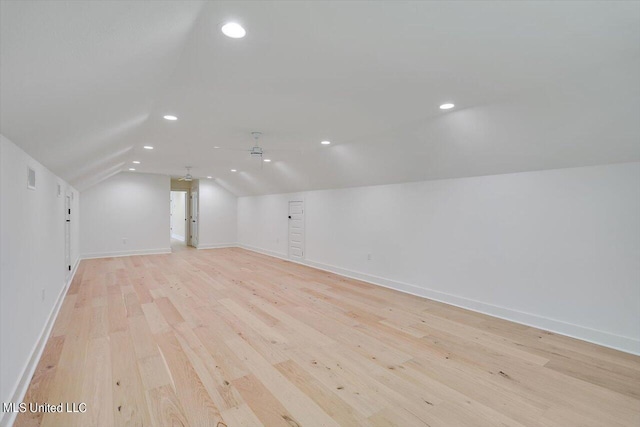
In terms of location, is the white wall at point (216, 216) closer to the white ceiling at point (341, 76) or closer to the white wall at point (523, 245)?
the white wall at point (523, 245)

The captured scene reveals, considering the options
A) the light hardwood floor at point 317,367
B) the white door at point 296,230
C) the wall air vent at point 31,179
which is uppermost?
the wall air vent at point 31,179

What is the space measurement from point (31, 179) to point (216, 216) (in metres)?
7.68

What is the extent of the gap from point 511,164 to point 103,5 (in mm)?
4066

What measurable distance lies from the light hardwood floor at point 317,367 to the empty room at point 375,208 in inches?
0.9

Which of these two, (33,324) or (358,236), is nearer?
(33,324)

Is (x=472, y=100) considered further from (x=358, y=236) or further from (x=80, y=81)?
(x=358, y=236)

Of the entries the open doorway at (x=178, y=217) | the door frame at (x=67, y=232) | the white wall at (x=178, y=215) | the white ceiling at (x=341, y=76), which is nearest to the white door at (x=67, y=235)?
the door frame at (x=67, y=232)

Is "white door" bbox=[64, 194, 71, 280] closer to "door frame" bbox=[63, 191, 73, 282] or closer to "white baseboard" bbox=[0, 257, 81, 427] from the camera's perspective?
"door frame" bbox=[63, 191, 73, 282]

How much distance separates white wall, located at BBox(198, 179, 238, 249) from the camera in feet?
33.0

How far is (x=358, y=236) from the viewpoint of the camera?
604cm

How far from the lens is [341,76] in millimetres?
2295

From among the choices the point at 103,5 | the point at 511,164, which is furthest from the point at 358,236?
the point at 103,5

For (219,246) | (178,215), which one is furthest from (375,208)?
(178,215)

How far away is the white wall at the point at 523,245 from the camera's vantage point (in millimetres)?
3074
